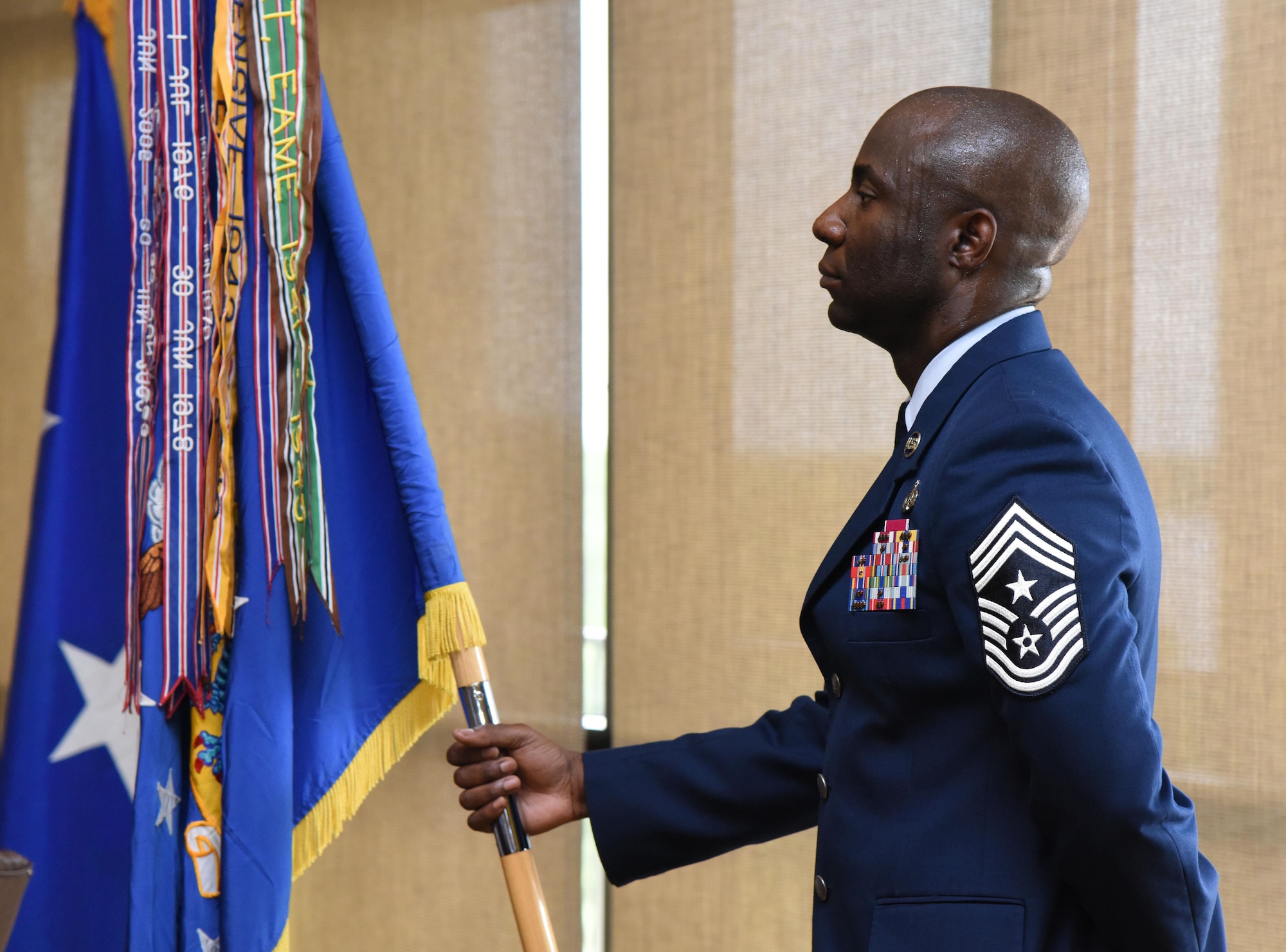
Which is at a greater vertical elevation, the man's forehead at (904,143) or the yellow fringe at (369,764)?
the man's forehead at (904,143)

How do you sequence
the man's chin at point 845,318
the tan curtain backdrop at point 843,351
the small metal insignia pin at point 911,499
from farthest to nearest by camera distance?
the tan curtain backdrop at point 843,351, the man's chin at point 845,318, the small metal insignia pin at point 911,499

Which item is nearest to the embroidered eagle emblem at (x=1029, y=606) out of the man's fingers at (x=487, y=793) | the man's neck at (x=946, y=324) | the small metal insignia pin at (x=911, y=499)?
the small metal insignia pin at (x=911, y=499)

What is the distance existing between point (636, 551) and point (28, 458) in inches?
46.8

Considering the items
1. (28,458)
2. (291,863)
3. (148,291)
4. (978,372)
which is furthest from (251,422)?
(28,458)

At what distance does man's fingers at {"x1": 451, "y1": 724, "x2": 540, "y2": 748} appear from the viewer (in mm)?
1353

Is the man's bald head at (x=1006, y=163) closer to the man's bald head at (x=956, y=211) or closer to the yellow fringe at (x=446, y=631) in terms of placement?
the man's bald head at (x=956, y=211)

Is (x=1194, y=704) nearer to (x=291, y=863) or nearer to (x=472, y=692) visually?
(x=472, y=692)

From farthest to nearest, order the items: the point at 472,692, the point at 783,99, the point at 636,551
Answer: the point at 636,551 < the point at 783,99 < the point at 472,692

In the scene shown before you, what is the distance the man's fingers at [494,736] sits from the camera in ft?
4.44

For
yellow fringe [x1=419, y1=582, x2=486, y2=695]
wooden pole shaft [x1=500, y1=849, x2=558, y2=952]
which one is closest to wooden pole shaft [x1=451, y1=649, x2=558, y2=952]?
wooden pole shaft [x1=500, y1=849, x2=558, y2=952]

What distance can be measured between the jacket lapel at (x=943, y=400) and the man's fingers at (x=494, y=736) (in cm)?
46

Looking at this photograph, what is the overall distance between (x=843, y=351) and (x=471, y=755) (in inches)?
40.3

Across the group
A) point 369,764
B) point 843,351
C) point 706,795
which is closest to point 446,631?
point 369,764

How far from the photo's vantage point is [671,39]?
2.20 m
